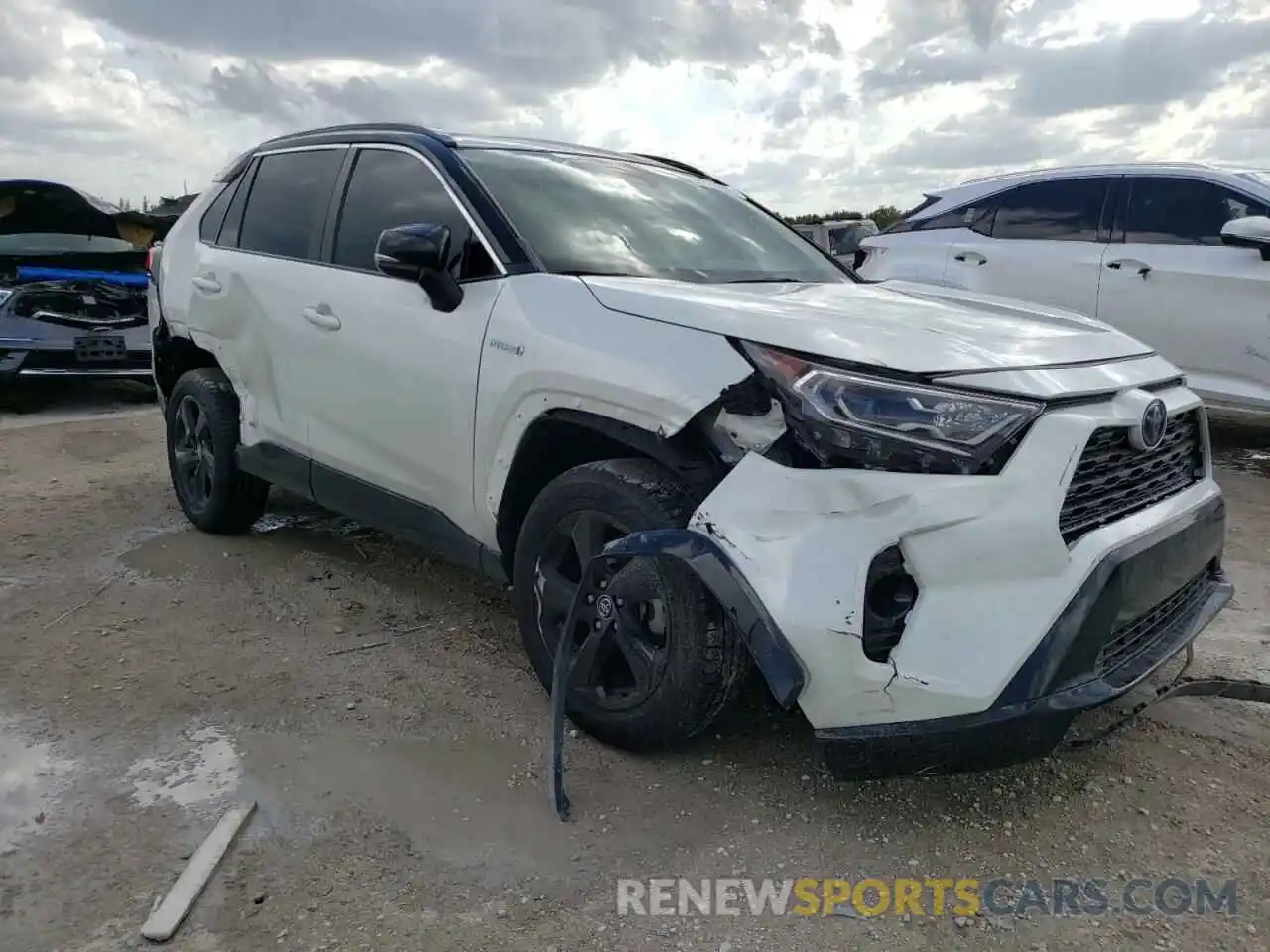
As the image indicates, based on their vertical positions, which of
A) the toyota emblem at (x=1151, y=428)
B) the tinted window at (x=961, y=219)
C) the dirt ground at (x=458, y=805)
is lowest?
the dirt ground at (x=458, y=805)

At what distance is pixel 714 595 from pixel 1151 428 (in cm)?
112

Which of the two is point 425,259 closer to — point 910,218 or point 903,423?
point 903,423

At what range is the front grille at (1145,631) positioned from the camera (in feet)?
7.93

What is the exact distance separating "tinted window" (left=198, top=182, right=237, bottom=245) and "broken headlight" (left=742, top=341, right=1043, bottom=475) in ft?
11.3

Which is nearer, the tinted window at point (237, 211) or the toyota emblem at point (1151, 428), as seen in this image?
the toyota emblem at point (1151, 428)

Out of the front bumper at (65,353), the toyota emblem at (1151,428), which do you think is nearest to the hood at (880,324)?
the toyota emblem at (1151,428)

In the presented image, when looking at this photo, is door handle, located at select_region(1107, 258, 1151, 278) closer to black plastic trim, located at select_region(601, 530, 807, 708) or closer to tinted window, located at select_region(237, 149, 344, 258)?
tinted window, located at select_region(237, 149, 344, 258)

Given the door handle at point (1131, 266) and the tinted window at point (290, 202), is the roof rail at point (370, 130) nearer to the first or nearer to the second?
the tinted window at point (290, 202)

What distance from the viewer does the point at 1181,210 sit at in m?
6.33

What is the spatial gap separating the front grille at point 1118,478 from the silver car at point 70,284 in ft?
25.0

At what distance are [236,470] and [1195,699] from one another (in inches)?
152

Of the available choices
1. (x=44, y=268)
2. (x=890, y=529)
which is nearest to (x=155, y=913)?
(x=890, y=529)

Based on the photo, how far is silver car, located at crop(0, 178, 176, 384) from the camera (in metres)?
8.03

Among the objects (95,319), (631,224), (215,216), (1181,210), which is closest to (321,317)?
(631,224)
